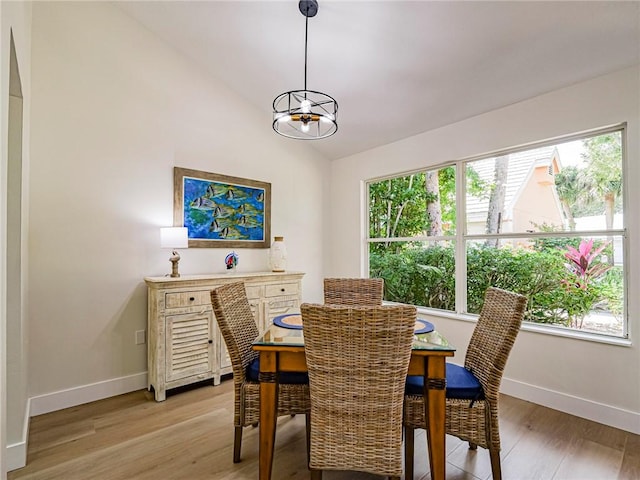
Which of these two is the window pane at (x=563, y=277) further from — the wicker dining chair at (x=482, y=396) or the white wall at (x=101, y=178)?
the white wall at (x=101, y=178)

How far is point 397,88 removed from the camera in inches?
126

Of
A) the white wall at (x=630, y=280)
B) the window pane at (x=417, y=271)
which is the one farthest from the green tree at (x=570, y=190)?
the window pane at (x=417, y=271)

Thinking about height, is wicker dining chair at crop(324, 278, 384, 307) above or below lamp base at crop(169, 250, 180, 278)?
below

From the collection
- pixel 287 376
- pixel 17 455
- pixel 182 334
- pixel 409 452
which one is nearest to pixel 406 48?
pixel 287 376

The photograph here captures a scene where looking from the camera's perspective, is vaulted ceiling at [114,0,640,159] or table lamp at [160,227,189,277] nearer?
vaulted ceiling at [114,0,640,159]

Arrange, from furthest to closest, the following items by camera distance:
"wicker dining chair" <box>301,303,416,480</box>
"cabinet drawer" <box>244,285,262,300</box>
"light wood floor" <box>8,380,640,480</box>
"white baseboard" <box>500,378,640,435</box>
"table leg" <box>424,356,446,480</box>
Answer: "cabinet drawer" <box>244,285,262,300</box>
"white baseboard" <box>500,378,640,435</box>
"light wood floor" <box>8,380,640,480</box>
"table leg" <box>424,356,446,480</box>
"wicker dining chair" <box>301,303,416,480</box>

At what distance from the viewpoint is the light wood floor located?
193 cm

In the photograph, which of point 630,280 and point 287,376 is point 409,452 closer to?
point 287,376

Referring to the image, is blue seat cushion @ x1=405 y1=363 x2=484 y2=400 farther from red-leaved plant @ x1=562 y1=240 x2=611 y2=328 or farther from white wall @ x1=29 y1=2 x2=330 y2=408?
white wall @ x1=29 y1=2 x2=330 y2=408

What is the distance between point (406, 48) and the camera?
9.00 ft

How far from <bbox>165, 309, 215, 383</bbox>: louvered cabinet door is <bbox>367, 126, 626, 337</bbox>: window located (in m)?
2.19

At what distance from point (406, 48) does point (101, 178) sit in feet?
9.11

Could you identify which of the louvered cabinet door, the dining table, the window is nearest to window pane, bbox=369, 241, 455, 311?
the window

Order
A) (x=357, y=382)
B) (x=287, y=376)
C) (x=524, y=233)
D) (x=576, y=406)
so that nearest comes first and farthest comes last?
(x=357, y=382) → (x=287, y=376) → (x=576, y=406) → (x=524, y=233)
